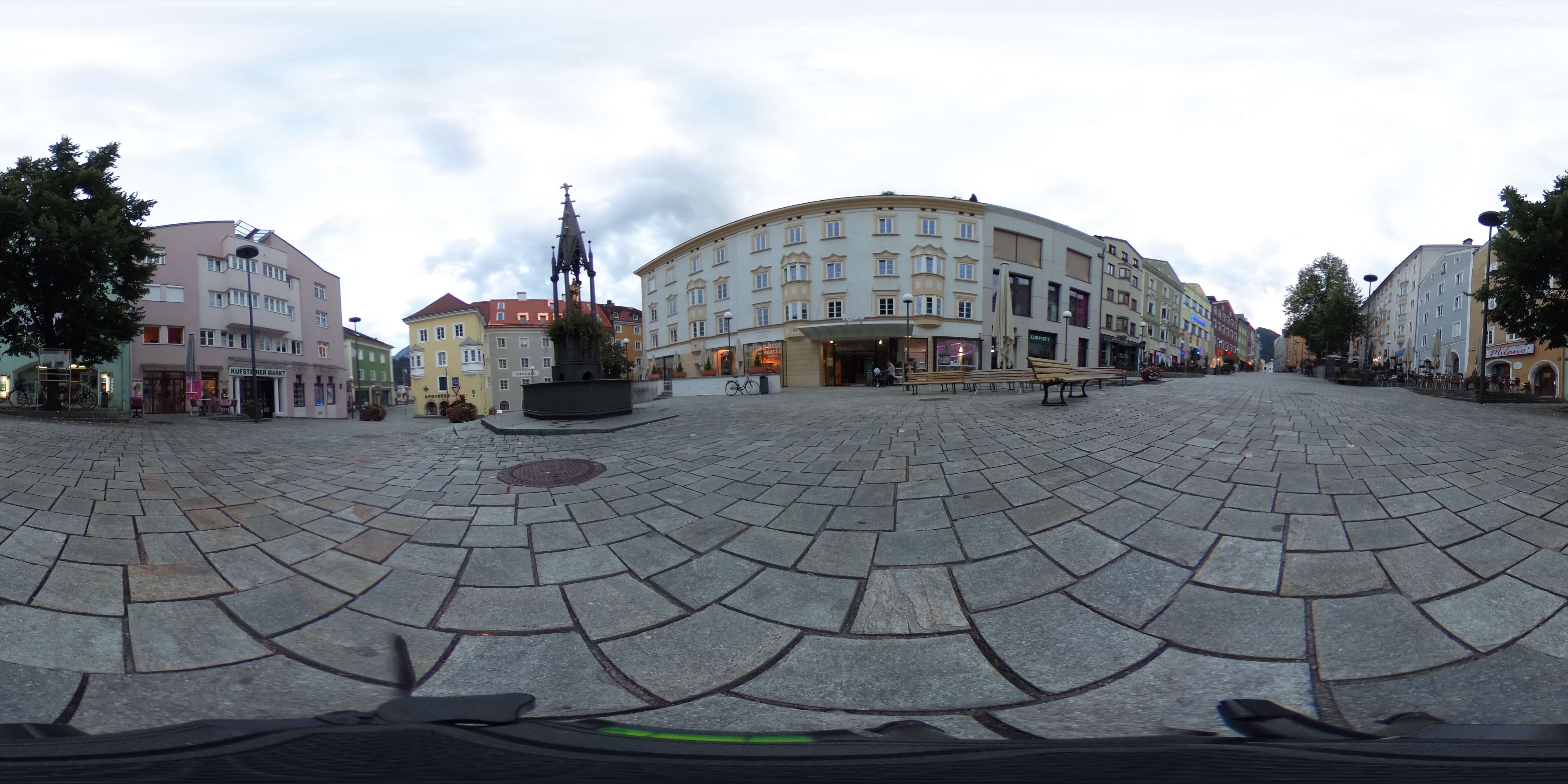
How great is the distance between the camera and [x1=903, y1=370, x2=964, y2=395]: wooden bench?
13.0 meters

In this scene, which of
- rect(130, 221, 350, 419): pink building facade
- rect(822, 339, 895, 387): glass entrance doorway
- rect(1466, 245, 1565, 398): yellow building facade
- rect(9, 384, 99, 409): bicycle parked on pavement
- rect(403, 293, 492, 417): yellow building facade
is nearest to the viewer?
rect(9, 384, 99, 409): bicycle parked on pavement

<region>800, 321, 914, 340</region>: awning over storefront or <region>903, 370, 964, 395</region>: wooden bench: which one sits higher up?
<region>800, 321, 914, 340</region>: awning over storefront

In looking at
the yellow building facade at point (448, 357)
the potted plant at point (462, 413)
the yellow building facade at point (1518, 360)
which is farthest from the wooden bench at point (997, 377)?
the yellow building facade at point (448, 357)

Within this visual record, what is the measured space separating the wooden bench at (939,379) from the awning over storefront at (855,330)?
45.2 ft

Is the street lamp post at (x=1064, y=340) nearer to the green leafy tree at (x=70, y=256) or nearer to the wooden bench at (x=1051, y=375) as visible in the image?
the wooden bench at (x=1051, y=375)

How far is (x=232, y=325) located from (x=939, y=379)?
34.6 meters

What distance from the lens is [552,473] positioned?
202 inches

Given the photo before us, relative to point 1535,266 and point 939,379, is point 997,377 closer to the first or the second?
point 939,379

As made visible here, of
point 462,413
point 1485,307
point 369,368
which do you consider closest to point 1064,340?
point 1485,307

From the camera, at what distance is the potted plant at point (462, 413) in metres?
12.6

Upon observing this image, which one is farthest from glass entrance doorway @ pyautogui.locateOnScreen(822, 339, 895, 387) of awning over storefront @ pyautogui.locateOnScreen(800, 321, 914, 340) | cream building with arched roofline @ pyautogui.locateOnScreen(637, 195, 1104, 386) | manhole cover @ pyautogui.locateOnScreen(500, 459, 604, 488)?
manhole cover @ pyautogui.locateOnScreen(500, 459, 604, 488)

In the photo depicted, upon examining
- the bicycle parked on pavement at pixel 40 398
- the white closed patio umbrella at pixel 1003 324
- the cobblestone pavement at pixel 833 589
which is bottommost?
the cobblestone pavement at pixel 833 589

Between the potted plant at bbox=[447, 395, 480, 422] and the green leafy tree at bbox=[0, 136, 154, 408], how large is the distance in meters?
9.44

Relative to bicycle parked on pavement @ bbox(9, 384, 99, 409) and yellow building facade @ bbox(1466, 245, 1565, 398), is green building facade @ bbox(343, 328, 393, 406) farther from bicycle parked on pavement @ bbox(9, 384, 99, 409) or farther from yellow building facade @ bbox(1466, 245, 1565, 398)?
yellow building facade @ bbox(1466, 245, 1565, 398)
